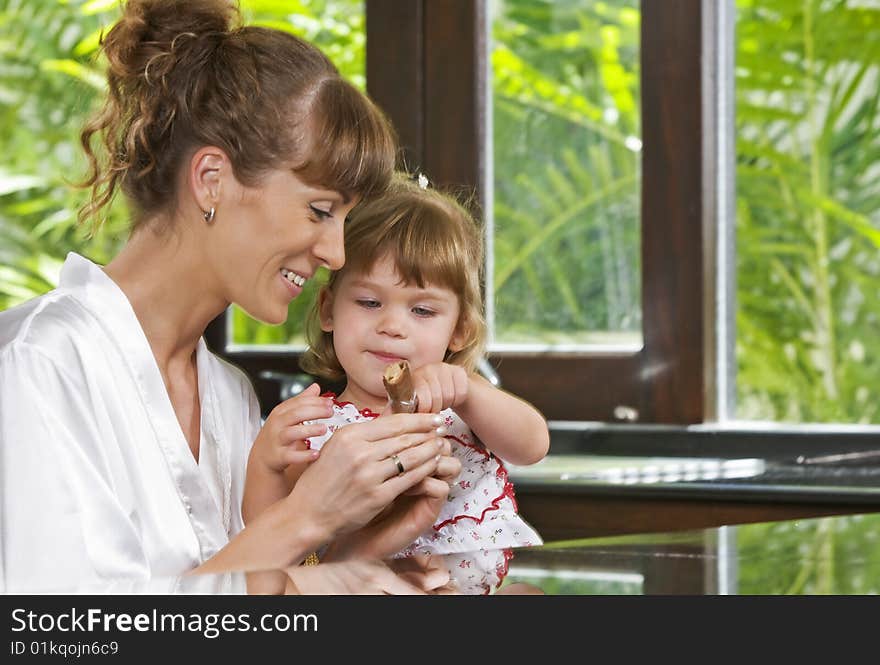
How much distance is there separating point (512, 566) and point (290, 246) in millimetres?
706

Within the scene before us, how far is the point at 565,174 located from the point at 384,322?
3.39ft

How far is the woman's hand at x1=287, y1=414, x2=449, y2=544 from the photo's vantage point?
4.01 feet

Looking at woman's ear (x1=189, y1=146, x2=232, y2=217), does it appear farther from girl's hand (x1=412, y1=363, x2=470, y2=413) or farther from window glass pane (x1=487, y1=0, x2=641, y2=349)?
window glass pane (x1=487, y1=0, x2=641, y2=349)

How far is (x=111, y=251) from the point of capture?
2893mm

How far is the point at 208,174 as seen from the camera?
135 cm

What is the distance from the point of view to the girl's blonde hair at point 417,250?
151 centimetres

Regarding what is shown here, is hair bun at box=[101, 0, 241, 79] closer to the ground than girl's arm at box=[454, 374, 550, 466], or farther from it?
farther from it

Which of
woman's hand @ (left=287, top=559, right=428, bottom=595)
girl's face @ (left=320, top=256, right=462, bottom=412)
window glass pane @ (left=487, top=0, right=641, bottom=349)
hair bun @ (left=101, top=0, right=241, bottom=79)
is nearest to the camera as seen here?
woman's hand @ (left=287, top=559, right=428, bottom=595)

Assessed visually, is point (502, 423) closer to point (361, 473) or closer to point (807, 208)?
point (361, 473)

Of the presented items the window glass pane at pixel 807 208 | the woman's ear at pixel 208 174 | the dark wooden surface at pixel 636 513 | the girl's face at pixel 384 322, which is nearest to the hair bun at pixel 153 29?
the woman's ear at pixel 208 174

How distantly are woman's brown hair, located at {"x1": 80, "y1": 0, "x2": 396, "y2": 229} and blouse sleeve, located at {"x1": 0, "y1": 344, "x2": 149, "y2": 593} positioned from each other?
0.27m

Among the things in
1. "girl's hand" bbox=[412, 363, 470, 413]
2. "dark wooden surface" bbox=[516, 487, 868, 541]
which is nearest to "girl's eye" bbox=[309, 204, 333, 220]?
"girl's hand" bbox=[412, 363, 470, 413]

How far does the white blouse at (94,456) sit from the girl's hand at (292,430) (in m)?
0.10
